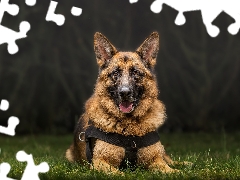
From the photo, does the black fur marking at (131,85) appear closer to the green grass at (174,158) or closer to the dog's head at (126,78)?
the dog's head at (126,78)

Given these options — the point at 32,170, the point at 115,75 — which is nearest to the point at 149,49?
the point at 115,75

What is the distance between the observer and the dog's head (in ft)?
22.6

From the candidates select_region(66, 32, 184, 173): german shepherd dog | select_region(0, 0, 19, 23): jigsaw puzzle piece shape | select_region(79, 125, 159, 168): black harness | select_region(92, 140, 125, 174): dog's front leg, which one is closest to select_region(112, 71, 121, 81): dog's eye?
select_region(66, 32, 184, 173): german shepherd dog

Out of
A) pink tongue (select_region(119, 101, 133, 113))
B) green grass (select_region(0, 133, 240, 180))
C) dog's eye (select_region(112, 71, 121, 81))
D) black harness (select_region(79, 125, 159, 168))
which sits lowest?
green grass (select_region(0, 133, 240, 180))

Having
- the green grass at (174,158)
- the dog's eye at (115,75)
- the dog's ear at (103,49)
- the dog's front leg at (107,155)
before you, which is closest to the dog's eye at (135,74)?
the dog's eye at (115,75)

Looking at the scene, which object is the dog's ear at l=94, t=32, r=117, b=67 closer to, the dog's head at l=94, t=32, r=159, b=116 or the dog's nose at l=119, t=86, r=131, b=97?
the dog's head at l=94, t=32, r=159, b=116

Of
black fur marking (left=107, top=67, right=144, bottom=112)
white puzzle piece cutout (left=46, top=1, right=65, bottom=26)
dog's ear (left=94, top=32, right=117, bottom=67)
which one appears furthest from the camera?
white puzzle piece cutout (left=46, top=1, right=65, bottom=26)

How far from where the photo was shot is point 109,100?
706cm

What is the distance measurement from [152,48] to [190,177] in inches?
74.8

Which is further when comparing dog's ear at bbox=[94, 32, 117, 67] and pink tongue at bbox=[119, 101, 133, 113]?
dog's ear at bbox=[94, 32, 117, 67]

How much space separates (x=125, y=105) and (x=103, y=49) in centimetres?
84

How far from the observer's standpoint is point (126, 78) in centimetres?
685

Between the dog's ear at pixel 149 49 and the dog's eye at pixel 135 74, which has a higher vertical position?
the dog's ear at pixel 149 49

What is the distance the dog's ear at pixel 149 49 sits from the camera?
727 centimetres
